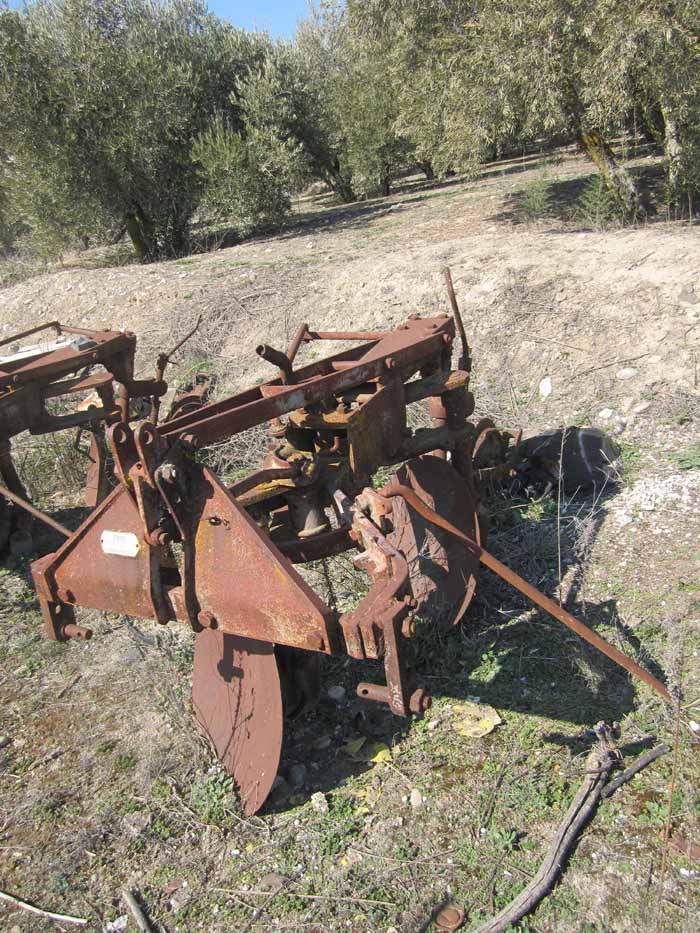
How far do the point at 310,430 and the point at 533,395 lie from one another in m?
3.09

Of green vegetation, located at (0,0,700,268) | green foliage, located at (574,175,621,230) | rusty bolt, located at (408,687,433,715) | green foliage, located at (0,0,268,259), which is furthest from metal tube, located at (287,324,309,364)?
green foliage, located at (0,0,268,259)

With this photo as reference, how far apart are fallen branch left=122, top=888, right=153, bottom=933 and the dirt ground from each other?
30mm

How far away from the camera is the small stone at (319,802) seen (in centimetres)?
268

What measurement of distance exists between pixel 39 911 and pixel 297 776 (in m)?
1.01

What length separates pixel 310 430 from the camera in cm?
337

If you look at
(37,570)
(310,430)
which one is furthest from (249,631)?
(310,430)

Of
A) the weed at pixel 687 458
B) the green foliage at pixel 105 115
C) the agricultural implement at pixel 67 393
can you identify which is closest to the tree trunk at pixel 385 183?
the green foliage at pixel 105 115

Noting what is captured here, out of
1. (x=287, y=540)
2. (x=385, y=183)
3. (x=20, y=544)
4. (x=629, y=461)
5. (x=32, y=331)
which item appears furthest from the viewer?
(x=385, y=183)

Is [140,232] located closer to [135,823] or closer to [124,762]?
[124,762]

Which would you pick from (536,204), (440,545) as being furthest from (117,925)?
(536,204)

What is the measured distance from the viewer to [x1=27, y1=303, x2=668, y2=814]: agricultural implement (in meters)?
2.28

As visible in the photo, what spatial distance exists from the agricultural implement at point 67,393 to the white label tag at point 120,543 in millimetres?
1669

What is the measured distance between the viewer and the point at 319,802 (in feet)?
8.88

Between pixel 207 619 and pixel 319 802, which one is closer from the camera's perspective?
pixel 207 619
